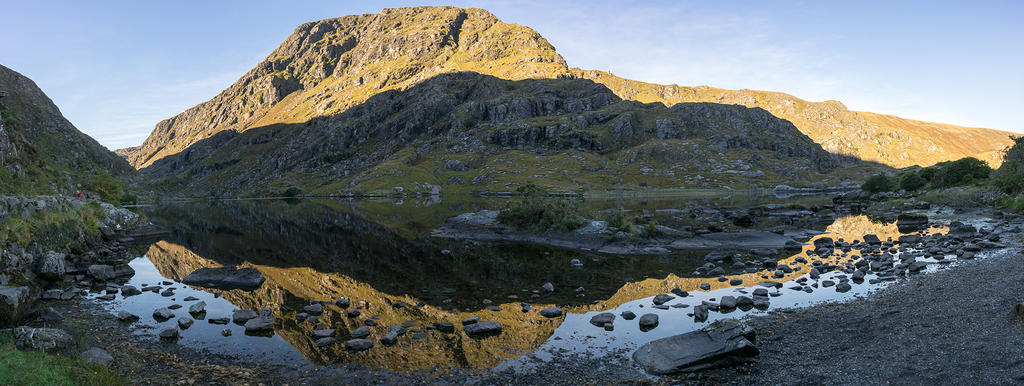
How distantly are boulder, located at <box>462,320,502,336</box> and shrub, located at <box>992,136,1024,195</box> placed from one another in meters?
85.1

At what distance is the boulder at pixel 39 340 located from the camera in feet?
42.9

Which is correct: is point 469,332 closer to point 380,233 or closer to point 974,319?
point 974,319

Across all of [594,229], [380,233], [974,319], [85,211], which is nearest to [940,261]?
[974,319]

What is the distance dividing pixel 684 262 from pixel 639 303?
13.4m

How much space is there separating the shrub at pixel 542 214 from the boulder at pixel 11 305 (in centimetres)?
3875

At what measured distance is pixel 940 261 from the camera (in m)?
28.5

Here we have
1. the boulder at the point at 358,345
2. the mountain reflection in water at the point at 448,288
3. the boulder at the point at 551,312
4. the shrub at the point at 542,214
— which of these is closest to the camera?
the boulder at the point at 358,345

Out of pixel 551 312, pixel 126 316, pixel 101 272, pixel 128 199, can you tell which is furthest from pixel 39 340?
pixel 128 199

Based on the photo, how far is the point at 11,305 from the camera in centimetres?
1641

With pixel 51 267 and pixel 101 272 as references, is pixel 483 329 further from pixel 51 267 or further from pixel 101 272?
pixel 101 272

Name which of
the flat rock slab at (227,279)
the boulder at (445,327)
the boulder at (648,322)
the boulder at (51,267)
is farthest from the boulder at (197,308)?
the boulder at (648,322)

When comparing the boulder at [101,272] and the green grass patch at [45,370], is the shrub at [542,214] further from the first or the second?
the green grass patch at [45,370]

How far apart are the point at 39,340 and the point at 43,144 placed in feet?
678

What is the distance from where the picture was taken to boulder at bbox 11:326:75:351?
42.9 ft
